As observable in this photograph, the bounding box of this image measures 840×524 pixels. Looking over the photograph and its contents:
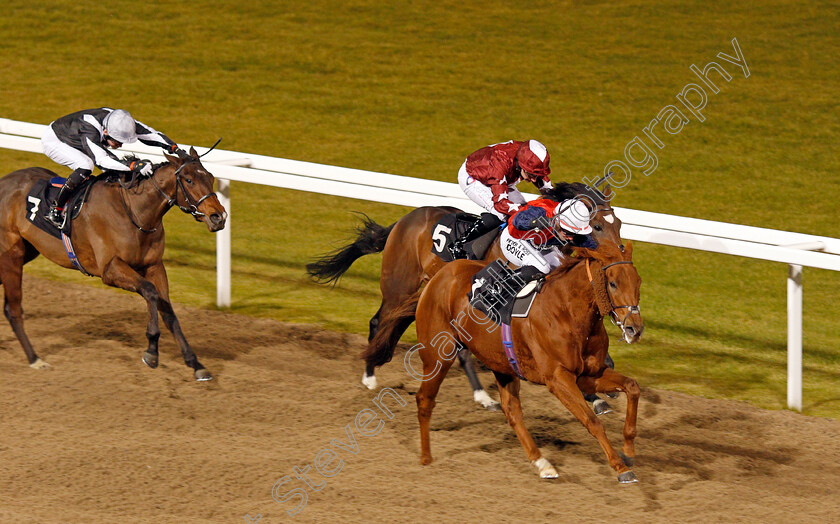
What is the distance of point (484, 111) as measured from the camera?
12812mm

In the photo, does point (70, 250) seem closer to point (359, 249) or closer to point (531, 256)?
point (359, 249)

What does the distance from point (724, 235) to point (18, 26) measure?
478 inches

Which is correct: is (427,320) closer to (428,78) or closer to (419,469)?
(419,469)

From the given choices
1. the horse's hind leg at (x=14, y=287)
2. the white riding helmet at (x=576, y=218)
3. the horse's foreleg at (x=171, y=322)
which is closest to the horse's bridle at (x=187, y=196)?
the horse's foreleg at (x=171, y=322)

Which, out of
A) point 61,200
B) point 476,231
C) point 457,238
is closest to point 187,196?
point 61,200

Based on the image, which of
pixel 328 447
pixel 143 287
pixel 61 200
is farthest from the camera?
pixel 61 200

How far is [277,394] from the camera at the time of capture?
659 centimetres

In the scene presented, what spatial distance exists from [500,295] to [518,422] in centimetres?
67

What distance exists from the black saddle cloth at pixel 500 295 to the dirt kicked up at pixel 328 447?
826mm

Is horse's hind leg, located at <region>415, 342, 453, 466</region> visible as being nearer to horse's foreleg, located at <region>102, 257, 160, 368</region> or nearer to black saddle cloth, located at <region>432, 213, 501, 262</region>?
black saddle cloth, located at <region>432, 213, 501, 262</region>

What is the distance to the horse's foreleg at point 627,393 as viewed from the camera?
16.7 ft

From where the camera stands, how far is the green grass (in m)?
8.24

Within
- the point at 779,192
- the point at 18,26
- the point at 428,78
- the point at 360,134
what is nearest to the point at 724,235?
the point at 779,192

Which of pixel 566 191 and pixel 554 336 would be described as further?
pixel 566 191
